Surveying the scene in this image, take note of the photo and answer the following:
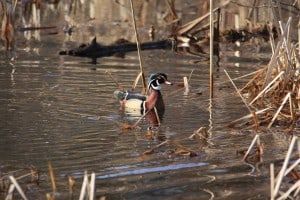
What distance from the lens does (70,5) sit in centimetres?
2288

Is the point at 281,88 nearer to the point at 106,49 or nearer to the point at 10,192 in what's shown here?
the point at 10,192

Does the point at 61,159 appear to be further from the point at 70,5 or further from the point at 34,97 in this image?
the point at 70,5

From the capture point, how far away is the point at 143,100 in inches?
444

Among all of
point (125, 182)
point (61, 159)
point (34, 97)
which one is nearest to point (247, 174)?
point (125, 182)

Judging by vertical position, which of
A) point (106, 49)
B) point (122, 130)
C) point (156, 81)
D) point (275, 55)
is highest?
point (275, 55)

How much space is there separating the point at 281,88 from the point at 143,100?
180 cm

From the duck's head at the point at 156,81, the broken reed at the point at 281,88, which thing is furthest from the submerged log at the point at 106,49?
the broken reed at the point at 281,88

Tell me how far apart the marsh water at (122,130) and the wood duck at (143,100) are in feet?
0.44

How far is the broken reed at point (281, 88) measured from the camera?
32.1 feet

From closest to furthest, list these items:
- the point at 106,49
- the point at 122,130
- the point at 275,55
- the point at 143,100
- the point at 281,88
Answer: the point at 122,130 < the point at 275,55 < the point at 281,88 < the point at 143,100 < the point at 106,49

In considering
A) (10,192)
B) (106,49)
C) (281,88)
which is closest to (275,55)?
(281,88)

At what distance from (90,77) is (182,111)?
260 cm

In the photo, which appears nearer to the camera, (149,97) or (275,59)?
(275,59)

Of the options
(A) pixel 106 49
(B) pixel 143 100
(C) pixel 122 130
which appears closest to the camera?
(C) pixel 122 130
